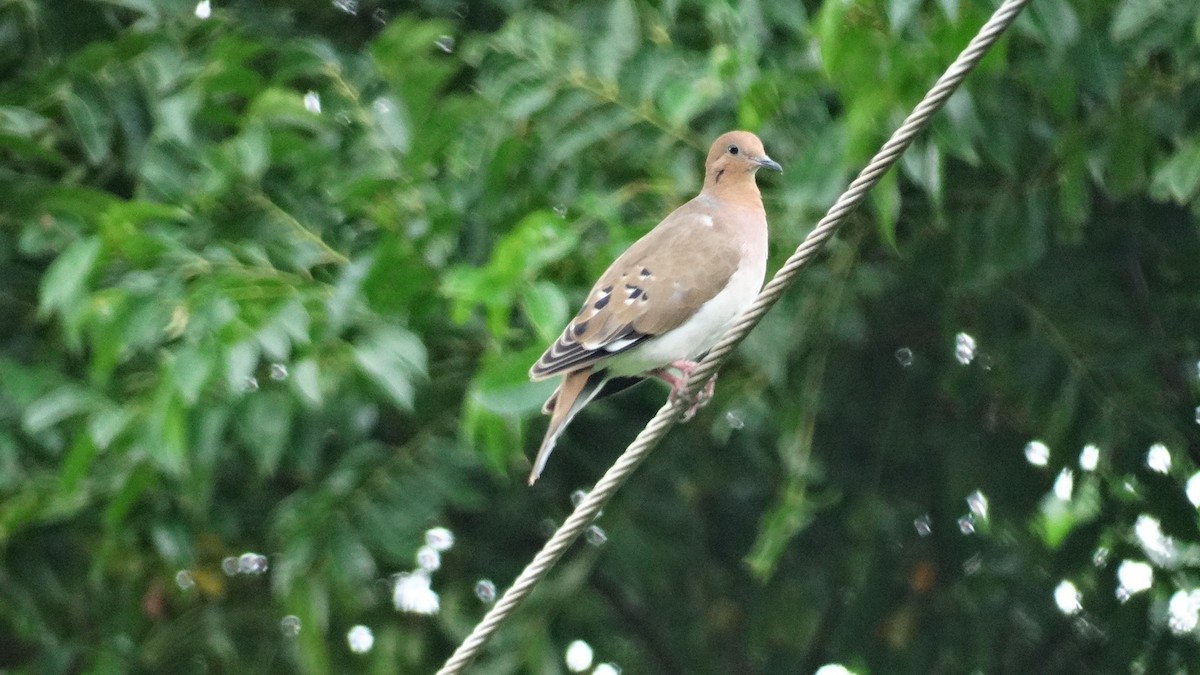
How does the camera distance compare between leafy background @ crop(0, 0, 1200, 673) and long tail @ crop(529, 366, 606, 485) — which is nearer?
leafy background @ crop(0, 0, 1200, 673)

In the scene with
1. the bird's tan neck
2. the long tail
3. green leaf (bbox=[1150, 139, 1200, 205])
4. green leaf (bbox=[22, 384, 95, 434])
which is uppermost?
green leaf (bbox=[1150, 139, 1200, 205])

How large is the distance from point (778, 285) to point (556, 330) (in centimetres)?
67

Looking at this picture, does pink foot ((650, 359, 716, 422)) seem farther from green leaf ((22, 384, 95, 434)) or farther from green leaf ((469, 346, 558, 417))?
green leaf ((22, 384, 95, 434))

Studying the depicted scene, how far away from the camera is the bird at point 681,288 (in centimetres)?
371

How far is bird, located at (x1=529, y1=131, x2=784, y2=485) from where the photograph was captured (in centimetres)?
371

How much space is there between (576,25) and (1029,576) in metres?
2.12

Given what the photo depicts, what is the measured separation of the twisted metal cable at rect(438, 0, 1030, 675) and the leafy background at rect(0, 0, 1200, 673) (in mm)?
399

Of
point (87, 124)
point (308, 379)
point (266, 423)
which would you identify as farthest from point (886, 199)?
point (87, 124)

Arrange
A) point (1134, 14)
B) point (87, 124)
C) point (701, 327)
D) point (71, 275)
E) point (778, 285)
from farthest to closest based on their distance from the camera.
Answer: point (87, 124), point (701, 327), point (71, 275), point (1134, 14), point (778, 285)

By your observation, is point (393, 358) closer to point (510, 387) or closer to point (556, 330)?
point (510, 387)

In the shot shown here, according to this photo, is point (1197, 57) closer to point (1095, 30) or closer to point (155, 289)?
point (1095, 30)

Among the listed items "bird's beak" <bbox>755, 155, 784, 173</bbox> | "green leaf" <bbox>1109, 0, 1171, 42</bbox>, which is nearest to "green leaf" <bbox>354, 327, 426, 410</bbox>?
"bird's beak" <bbox>755, 155, 784, 173</bbox>

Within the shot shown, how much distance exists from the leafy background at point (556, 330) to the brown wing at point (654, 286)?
84mm

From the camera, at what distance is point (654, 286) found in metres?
3.80
